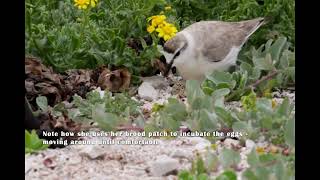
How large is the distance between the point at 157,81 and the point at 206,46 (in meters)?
0.40

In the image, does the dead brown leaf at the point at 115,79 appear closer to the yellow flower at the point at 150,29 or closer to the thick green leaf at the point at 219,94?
the yellow flower at the point at 150,29

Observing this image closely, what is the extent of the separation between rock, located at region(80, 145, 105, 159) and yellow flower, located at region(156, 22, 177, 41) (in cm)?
142

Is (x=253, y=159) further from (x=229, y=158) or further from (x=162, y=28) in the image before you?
(x=162, y=28)

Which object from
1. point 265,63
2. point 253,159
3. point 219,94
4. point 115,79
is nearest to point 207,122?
point 219,94

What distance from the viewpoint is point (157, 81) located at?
529 cm

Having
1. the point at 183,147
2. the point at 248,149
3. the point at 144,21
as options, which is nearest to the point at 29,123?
the point at 183,147

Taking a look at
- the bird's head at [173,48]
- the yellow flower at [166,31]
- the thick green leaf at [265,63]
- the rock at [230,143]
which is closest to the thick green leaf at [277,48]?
the thick green leaf at [265,63]

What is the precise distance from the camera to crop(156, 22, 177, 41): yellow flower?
5.20 m

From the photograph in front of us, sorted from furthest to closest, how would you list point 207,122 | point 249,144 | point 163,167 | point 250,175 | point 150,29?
1. point 150,29
2. point 207,122
3. point 249,144
4. point 163,167
5. point 250,175

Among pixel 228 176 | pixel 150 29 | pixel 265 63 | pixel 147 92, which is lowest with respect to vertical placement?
pixel 228 176

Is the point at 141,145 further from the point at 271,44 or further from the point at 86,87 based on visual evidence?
the point at 271,44

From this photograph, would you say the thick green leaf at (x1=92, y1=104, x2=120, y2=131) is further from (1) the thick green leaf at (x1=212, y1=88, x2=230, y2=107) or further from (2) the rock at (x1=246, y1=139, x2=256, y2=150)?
(2) the rock at (x1=246, y1=139, x2=256, y2=150)

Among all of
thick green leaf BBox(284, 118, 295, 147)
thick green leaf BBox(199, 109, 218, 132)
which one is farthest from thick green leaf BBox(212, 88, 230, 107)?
thick green leaf BBox(284, 118, 295, 147)

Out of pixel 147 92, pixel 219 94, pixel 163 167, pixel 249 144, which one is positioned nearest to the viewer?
pixel 163 167
